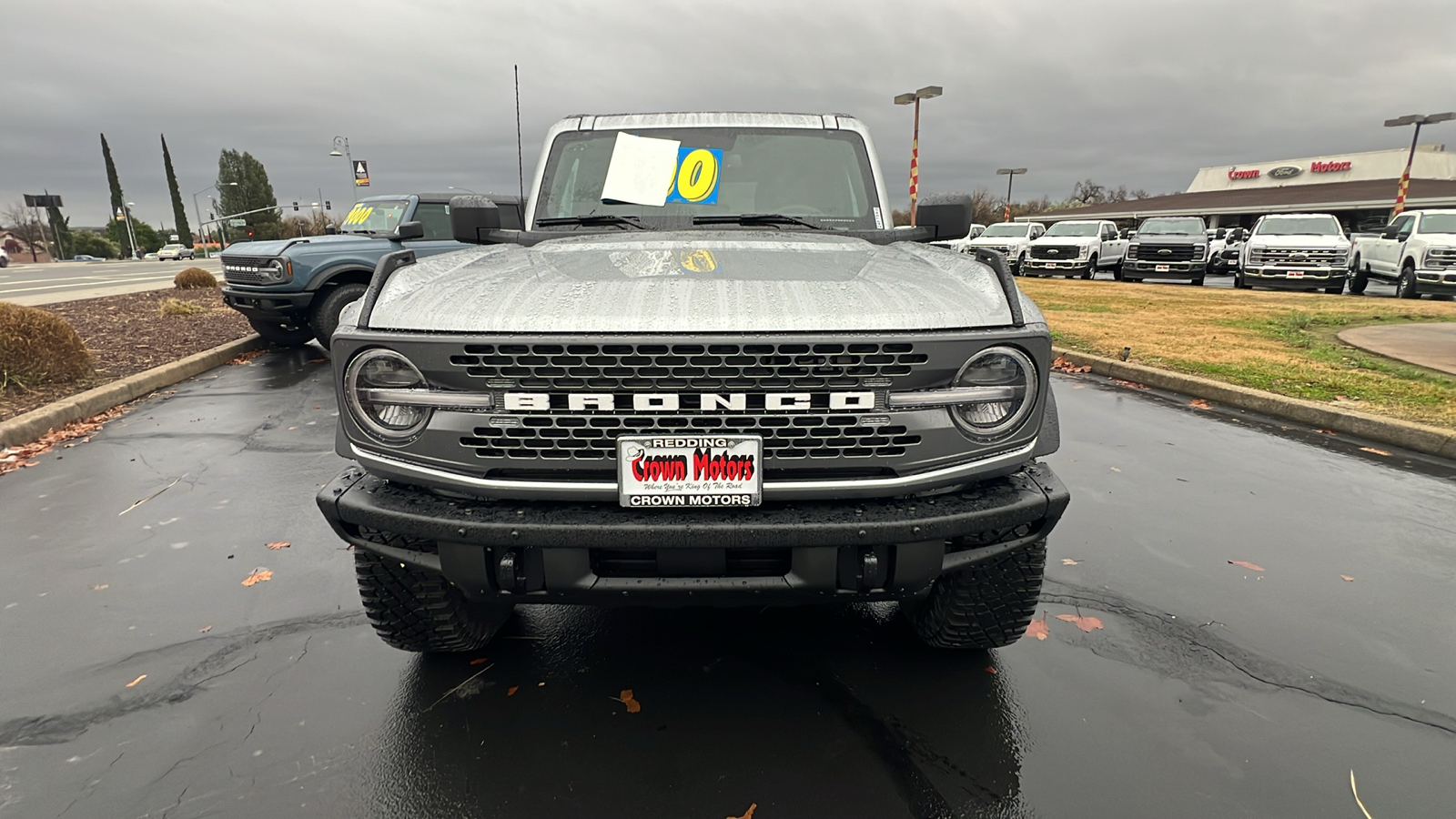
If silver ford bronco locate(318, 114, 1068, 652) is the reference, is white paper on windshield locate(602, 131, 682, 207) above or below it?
above

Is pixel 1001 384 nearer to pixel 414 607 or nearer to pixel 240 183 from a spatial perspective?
pixel 414 607

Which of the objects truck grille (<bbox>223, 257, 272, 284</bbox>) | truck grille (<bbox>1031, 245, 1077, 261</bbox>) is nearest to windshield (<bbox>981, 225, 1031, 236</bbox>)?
truck grille (<bbox>1031, 245, 1077, 261</bbox>)

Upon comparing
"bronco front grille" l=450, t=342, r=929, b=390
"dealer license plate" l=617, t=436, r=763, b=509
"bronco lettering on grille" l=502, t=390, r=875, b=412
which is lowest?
"dealer license plate" l=617, t=436, r=763, b=509

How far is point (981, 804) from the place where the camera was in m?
2.00

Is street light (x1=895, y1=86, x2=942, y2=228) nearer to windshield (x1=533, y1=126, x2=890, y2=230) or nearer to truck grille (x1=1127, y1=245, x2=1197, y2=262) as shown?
truck grille (x1=1127, y1=245, x2=1197, y2=262)

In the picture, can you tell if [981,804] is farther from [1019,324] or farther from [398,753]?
[398,753]

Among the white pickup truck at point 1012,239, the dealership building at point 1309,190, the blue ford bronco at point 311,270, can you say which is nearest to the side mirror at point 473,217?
the blue ford bronco at point 311,270

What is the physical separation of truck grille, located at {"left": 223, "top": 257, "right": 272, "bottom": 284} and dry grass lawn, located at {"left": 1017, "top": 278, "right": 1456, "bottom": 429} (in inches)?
365

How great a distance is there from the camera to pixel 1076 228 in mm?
24297

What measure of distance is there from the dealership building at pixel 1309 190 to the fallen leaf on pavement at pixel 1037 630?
129 ft

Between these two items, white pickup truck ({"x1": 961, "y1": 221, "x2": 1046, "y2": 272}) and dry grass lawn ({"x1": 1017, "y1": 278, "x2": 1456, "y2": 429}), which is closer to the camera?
dry grass lawn ({"x1": 1017, "y1": 278, "x2": 1456, "y2": 429})

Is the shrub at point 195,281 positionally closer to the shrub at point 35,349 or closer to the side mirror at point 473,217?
the shrub at point 35,349

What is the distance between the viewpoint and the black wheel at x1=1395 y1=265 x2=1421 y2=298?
15.5m

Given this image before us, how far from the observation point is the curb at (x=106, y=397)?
5223 mm
